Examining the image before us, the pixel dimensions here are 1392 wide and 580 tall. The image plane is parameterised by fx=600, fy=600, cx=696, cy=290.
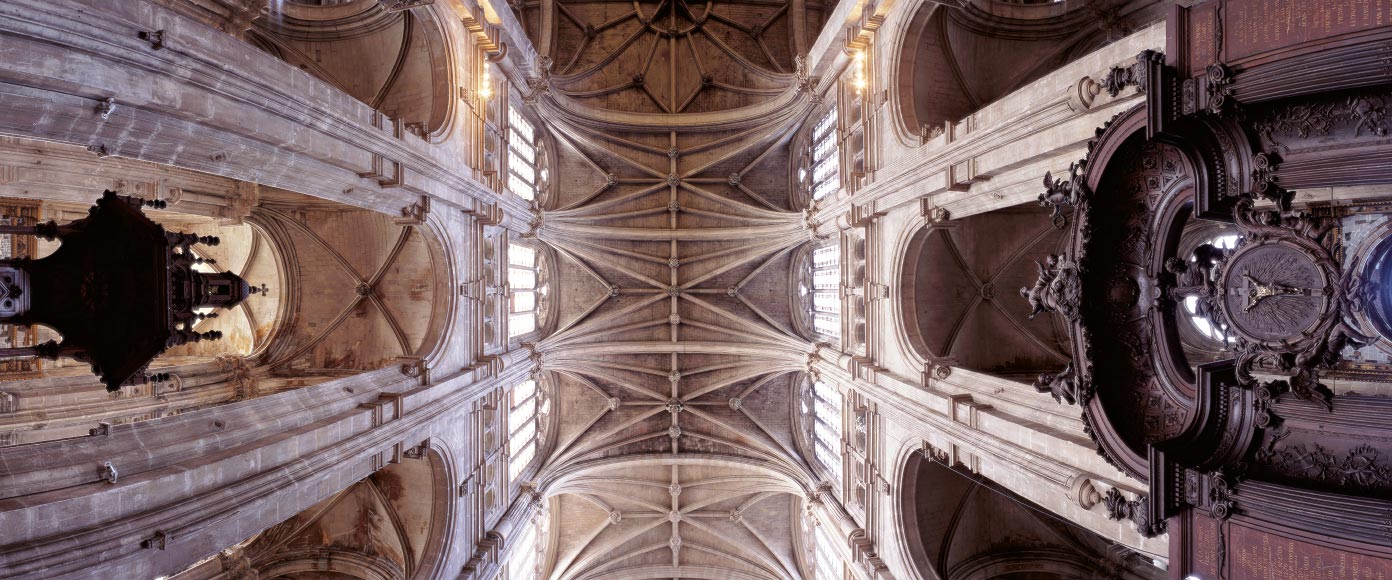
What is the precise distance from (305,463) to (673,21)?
741 inches

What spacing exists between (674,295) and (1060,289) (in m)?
17.1

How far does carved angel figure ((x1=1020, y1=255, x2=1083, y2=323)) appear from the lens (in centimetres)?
739

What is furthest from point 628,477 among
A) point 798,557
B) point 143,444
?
point 143,444

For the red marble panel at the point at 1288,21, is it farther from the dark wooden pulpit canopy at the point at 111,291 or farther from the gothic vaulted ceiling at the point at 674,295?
the gothic vaulted ceiling at the point at 674,295

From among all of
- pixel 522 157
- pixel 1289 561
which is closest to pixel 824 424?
pixel 522 157

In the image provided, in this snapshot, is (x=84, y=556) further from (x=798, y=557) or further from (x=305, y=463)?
(x=798, y=557)

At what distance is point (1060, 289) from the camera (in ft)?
24.8

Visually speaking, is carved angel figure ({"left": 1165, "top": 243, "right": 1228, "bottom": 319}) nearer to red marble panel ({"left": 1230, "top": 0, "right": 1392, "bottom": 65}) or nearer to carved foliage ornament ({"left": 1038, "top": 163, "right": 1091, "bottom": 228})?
carved foliage ornament ({"left": 1038, "top": 163, "right": 1091, "bottom": 228})

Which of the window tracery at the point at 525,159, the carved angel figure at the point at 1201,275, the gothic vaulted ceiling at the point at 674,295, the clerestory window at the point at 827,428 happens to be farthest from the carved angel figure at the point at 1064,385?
the window tracery at the point at 525,159

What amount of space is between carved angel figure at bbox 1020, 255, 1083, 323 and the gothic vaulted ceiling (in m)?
13.5

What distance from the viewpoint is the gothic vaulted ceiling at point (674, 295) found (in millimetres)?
21938

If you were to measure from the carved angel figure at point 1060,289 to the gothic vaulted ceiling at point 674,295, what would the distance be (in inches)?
533

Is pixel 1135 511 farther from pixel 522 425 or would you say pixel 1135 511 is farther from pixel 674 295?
pixel 674 295

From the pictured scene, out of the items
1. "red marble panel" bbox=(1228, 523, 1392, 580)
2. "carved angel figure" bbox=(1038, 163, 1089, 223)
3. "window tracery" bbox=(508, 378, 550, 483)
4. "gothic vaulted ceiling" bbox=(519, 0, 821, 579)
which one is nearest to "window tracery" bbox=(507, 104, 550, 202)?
"gothic vaulted ceiling" bbox=(519, 0, 821, 579)
